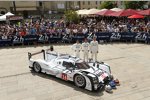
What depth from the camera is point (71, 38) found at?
70.3ft

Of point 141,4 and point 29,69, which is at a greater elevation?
point 141,4

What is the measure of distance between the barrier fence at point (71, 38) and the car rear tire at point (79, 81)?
1054cm

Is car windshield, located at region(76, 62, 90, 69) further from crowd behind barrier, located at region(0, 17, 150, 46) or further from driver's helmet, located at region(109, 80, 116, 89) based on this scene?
crowd behind barrier, located at region(0, 17, 150, 46)

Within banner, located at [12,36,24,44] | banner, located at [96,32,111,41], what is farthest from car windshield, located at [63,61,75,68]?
banner, located at [96,32,111,41]

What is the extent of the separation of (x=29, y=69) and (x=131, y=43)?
10.9 meters

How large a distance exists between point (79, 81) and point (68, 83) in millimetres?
908

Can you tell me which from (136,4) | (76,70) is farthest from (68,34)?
(136,4)

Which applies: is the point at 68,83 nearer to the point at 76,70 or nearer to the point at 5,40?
the point at 76,70

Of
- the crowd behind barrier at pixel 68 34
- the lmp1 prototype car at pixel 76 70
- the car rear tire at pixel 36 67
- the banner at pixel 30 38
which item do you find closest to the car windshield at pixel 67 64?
the lmp1 prototype car at pixel 76 70

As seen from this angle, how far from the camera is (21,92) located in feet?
34.7

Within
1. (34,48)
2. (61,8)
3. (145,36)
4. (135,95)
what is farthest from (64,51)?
(61,8)

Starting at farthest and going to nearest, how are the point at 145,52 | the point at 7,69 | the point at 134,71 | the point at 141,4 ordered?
1. the point at 141,4
2. the point at 145,52
3. the point at 7,69
4. the point at 134,71

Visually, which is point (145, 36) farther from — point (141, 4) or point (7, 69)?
point (141, 4)

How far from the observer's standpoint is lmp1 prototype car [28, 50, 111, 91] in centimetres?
1028
